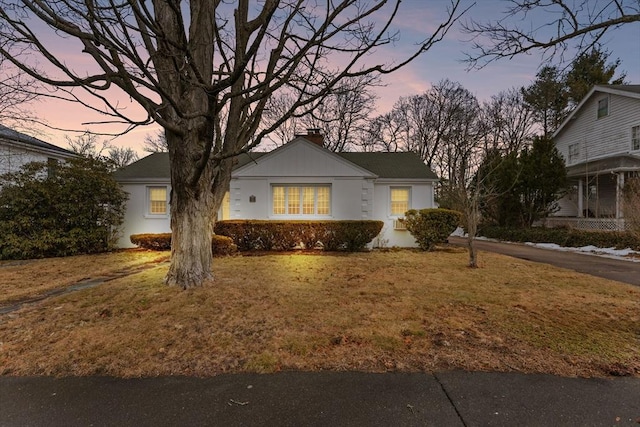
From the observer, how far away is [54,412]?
2535 mm

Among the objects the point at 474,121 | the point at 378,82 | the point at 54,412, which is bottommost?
the point at 54,412

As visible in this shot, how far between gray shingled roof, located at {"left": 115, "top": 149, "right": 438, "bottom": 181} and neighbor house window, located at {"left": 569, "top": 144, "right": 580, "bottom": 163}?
1382 centimetres

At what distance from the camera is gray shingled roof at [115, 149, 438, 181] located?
14.3m

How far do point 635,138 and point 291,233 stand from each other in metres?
19.9

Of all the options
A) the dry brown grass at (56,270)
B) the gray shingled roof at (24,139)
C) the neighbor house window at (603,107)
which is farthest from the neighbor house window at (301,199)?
the neighbor house window at (603,107)

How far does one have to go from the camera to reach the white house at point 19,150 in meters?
14.7

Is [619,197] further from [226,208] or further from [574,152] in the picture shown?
[226,208]

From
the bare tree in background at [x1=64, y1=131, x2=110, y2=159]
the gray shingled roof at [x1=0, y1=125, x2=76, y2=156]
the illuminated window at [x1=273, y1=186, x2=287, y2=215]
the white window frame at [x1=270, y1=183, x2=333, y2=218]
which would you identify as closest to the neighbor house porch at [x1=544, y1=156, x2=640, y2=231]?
the white window frame at [x1=270, y1=183, x2=333, y2=218]

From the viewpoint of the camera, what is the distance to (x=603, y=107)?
1962cm

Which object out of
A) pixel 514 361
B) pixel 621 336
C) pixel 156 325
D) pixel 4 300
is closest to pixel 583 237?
pixel 621 336

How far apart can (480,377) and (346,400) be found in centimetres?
135

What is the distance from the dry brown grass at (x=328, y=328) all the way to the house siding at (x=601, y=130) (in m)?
16.6

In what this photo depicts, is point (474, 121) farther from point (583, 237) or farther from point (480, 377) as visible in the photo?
point (480, 377)

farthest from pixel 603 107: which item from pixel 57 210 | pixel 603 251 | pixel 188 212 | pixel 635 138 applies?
pixel 57 210
